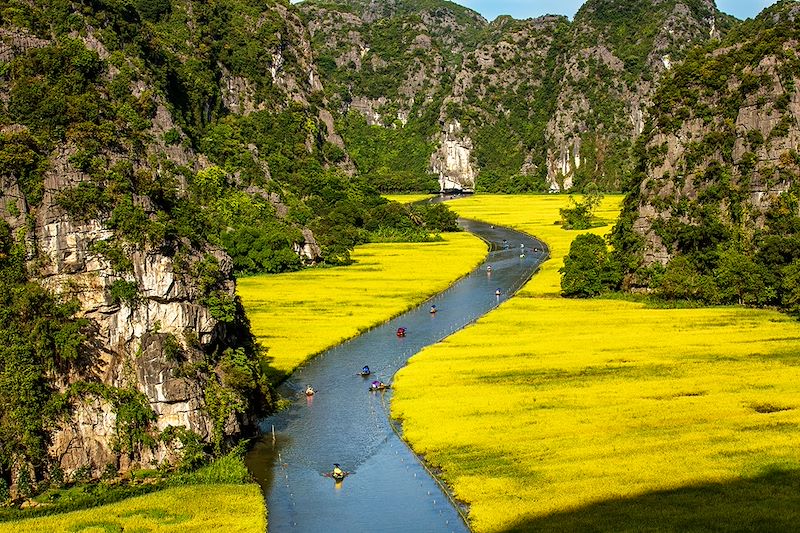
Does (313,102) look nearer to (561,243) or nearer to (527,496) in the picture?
(561,243)

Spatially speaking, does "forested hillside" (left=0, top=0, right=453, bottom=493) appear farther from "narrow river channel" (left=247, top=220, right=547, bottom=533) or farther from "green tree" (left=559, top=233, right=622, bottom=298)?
"green tree" (left=559, top=233, right=622, bottom=298)

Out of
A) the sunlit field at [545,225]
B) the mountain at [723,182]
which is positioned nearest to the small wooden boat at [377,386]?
the mountain at [723,182]

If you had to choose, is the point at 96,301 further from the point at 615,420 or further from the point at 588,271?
the point at 588,271

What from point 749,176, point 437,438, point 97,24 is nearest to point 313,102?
point 97,24

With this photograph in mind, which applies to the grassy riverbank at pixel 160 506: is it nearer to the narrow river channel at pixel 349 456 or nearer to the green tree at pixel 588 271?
the narrow river channel at pixel 349 456

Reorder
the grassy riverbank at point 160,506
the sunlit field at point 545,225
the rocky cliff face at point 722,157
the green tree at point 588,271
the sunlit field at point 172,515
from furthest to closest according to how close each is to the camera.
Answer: the sunlit field at point 545,225
the green tree at point 588,271
the rocky cliff face at point 722,157
the grassy riverbank at point 160,506
the sunlit field at point 172,515
